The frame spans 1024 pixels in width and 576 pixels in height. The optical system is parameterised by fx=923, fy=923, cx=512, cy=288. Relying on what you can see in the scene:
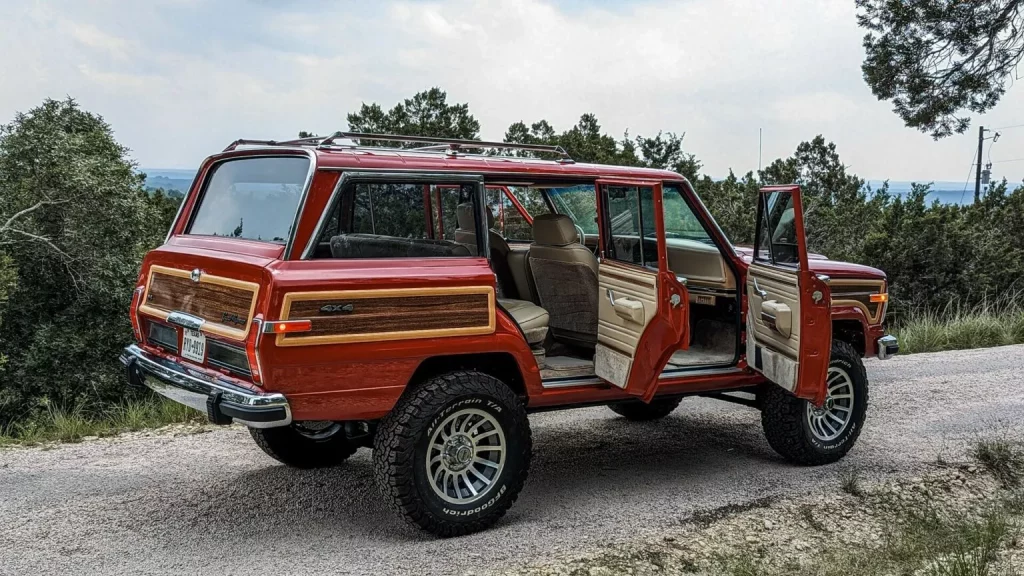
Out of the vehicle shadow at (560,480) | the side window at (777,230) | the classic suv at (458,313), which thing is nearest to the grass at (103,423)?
the vehicle shadow at (560,480)

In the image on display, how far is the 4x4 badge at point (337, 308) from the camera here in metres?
4.31

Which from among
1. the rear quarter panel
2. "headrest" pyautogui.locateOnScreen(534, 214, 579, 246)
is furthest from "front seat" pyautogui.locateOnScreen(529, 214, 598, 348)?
the rear quarter panel

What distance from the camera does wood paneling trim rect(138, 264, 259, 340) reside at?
14.2 ft

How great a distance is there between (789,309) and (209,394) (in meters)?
3.31

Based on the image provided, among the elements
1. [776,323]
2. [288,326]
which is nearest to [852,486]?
[776,323]

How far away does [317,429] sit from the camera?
548 cm

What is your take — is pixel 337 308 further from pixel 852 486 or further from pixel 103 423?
pixel 103 423

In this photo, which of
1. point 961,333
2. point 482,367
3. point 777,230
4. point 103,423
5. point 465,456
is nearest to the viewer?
point 465,456

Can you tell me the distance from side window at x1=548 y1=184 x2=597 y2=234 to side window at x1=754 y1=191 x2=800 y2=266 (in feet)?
3.61

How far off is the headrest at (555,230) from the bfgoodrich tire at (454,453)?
1.24m

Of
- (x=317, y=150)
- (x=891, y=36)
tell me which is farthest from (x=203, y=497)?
(x=891, y=36)

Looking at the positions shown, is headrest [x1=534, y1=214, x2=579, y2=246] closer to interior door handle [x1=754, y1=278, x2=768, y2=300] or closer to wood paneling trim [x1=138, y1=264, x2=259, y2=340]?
interior door handle [x1=754, y1=278, x2=768, y2=300]

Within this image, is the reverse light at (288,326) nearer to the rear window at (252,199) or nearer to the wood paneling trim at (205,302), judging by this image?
the wood paneling trim at (205,302)

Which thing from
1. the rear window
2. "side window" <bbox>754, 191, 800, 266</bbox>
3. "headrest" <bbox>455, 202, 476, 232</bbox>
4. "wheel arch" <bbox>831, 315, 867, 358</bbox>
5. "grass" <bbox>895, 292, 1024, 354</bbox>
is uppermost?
the rear window
